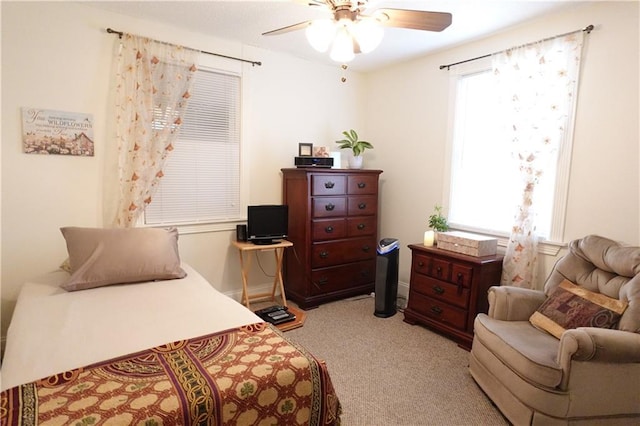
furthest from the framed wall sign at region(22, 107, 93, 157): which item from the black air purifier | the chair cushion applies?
the chair cushion

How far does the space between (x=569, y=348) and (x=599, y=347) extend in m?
0.14

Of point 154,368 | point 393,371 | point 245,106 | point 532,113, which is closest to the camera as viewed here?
point 154,368

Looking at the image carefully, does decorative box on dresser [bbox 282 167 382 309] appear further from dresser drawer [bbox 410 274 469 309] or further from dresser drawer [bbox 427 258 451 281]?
dresser drawer [bbox 427 258 451 281]

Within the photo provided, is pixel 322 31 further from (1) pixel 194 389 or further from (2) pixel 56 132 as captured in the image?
(2) pixel 56 132

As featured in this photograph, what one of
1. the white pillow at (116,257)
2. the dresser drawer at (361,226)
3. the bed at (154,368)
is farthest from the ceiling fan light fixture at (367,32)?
the dresser drawer at (361,226)

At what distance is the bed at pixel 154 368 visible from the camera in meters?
1.15

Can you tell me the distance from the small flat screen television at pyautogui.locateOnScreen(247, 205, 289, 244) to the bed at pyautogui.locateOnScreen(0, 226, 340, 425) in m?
1.35

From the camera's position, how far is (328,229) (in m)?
3.60

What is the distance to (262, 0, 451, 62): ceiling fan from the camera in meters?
1.75

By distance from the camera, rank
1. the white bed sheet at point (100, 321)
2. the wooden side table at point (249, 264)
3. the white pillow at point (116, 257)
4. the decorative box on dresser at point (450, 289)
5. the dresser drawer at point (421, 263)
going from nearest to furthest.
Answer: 1. the white bed sheet at point (100, 321)
2. the white pillow at point (116, 257)
3. the decorative box on dresser at point (450, 289)
4. the dresser drawer at point (421, 263)
5. the wooden side table at point (249, 264)

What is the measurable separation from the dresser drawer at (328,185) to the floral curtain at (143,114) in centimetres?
133

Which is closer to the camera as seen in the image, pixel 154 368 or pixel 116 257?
pixel 154 368

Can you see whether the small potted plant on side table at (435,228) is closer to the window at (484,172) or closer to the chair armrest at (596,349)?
the window at (484,172)

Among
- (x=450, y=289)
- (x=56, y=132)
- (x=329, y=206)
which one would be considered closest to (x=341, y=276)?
Answer: (x=329, y=206)
